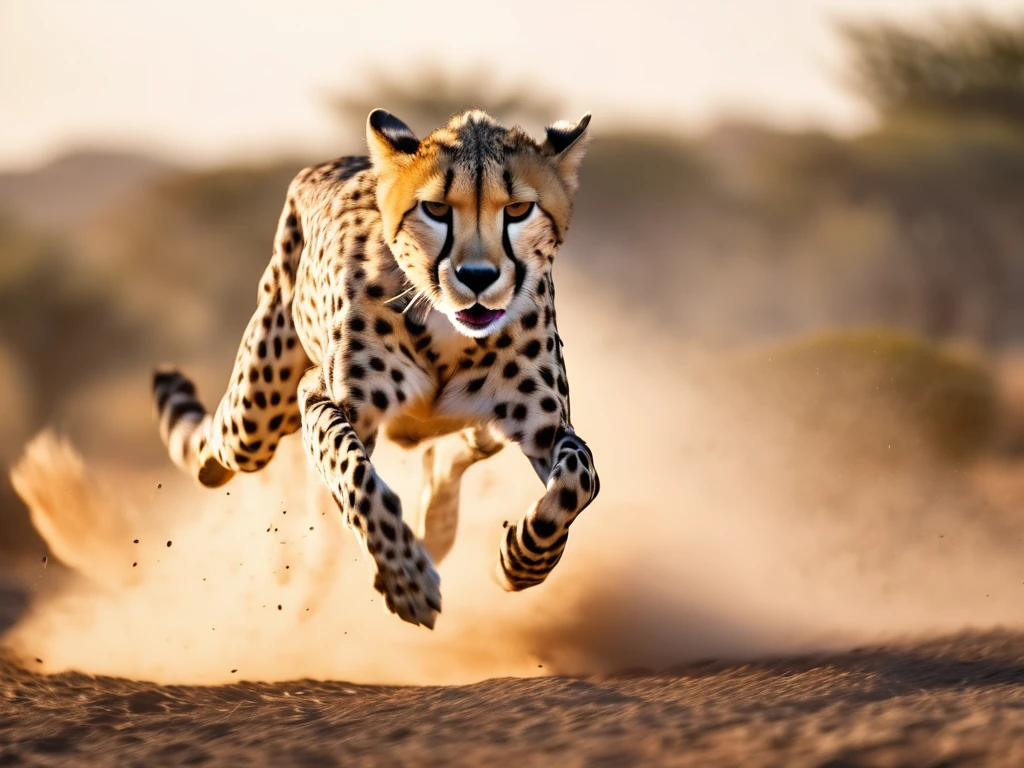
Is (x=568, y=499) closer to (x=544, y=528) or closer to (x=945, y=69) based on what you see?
(x=544, y=528)

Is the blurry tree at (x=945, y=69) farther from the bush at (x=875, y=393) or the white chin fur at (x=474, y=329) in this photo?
the white chin fur at (x=474, y=329)

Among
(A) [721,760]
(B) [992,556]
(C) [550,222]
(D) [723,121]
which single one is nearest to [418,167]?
(C) [550,222]

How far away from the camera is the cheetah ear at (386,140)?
416cm

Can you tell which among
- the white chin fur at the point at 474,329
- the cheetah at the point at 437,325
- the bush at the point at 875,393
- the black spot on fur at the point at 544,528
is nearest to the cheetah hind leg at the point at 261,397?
the cheetah at the point at 437,325

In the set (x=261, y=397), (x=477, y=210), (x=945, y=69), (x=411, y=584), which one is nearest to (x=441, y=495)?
(x=261, y=397)

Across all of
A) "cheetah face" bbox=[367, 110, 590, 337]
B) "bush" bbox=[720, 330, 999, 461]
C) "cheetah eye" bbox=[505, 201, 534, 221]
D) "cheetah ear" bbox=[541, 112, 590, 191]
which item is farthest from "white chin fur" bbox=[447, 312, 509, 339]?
"bush" bbox=[720, 330, 999, 461]

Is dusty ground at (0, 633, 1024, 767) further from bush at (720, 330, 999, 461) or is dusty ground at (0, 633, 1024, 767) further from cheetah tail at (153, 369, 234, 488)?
bush at (720, 330, 999, 461)

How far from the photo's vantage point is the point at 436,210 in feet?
12.8

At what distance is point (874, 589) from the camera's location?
7215 mm

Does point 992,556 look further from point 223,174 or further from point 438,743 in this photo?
point 223,174

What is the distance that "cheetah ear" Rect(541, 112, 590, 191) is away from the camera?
411cm

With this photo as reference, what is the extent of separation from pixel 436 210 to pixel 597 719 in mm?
1429

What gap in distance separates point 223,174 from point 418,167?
16.4 metres

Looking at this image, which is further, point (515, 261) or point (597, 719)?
point (515, 261)
